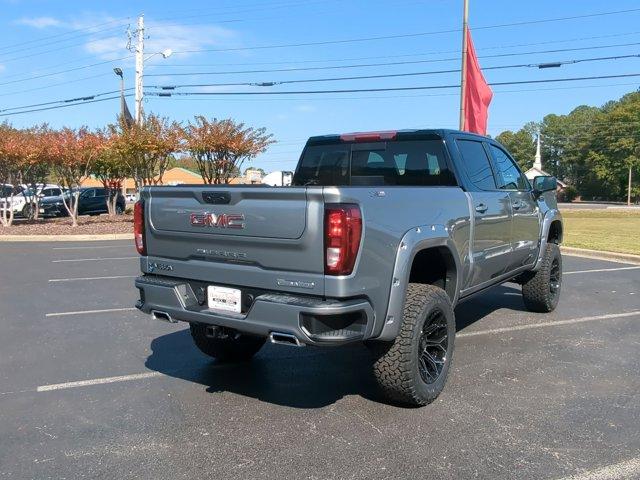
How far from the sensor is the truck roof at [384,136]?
5164mm

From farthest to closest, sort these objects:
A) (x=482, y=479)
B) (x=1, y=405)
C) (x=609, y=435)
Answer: (x=1, y=405) < (x=609, y=435) < (x=482, y=479)

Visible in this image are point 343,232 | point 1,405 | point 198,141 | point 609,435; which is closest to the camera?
point 343,232

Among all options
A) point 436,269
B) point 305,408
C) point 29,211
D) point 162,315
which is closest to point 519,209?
point 436,269

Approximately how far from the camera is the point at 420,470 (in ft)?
10.7

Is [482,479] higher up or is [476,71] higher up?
[476,71]

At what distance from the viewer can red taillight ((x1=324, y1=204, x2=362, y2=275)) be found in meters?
3.43

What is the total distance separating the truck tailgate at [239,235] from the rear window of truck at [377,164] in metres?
1.95

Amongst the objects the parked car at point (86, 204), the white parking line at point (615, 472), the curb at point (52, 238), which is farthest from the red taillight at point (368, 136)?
the parked car at point (86, 204)

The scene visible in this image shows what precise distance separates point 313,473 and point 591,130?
10178 cm

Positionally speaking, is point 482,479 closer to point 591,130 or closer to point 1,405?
point 1,405

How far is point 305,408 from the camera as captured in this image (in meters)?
4.18

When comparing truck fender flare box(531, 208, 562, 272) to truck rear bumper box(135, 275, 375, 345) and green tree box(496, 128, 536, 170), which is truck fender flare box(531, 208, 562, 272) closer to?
truck rear bumper box(135, 275, 375, 345)

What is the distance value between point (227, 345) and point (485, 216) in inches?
97.4

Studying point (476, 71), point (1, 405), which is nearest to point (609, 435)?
point (1, 405)
